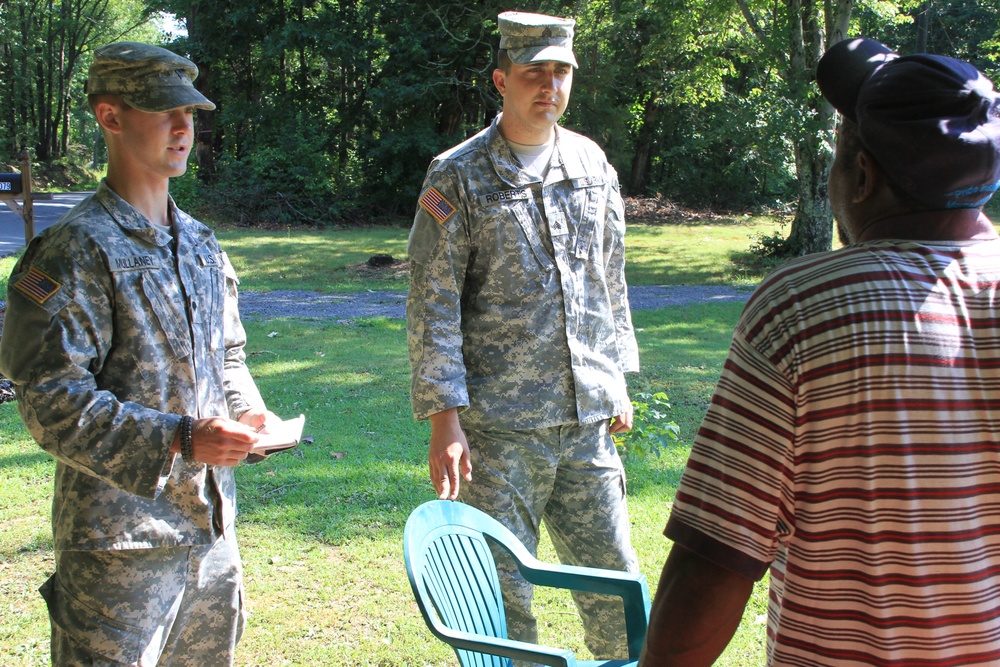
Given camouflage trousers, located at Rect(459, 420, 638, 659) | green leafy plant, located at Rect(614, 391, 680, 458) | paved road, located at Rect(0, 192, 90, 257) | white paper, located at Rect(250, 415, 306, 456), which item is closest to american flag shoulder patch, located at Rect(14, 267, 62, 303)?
white paper, located at Rect(250, 415, 306, 456)

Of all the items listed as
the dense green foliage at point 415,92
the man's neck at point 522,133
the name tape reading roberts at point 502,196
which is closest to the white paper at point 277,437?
the name tape reading roberts at point 502,196

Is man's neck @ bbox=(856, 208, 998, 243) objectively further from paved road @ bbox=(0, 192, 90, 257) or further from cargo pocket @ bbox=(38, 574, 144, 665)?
paved road @ bbox=(0, 192, 90, 257)

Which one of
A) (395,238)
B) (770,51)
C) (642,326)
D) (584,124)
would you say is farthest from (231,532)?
(584,124)

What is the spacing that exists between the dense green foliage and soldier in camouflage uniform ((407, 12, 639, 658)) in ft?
45.6

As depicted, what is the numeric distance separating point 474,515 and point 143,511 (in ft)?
2.88

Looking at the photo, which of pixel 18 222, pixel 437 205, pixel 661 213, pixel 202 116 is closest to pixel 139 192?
pixel 437 205

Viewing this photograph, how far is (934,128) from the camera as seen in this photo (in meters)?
1.28

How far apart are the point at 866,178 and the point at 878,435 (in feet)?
1.31

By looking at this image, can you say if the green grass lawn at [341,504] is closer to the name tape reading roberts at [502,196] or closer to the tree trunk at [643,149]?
the name tape reading roberts at [502,196]

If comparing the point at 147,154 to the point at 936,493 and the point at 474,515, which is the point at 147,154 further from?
the point at 936,493

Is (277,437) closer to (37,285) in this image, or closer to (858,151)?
(37,285)

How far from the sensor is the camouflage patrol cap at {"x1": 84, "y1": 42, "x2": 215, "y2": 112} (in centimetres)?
227

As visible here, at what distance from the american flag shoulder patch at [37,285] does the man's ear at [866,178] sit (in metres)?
1.68

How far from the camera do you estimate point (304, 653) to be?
3568 mm
